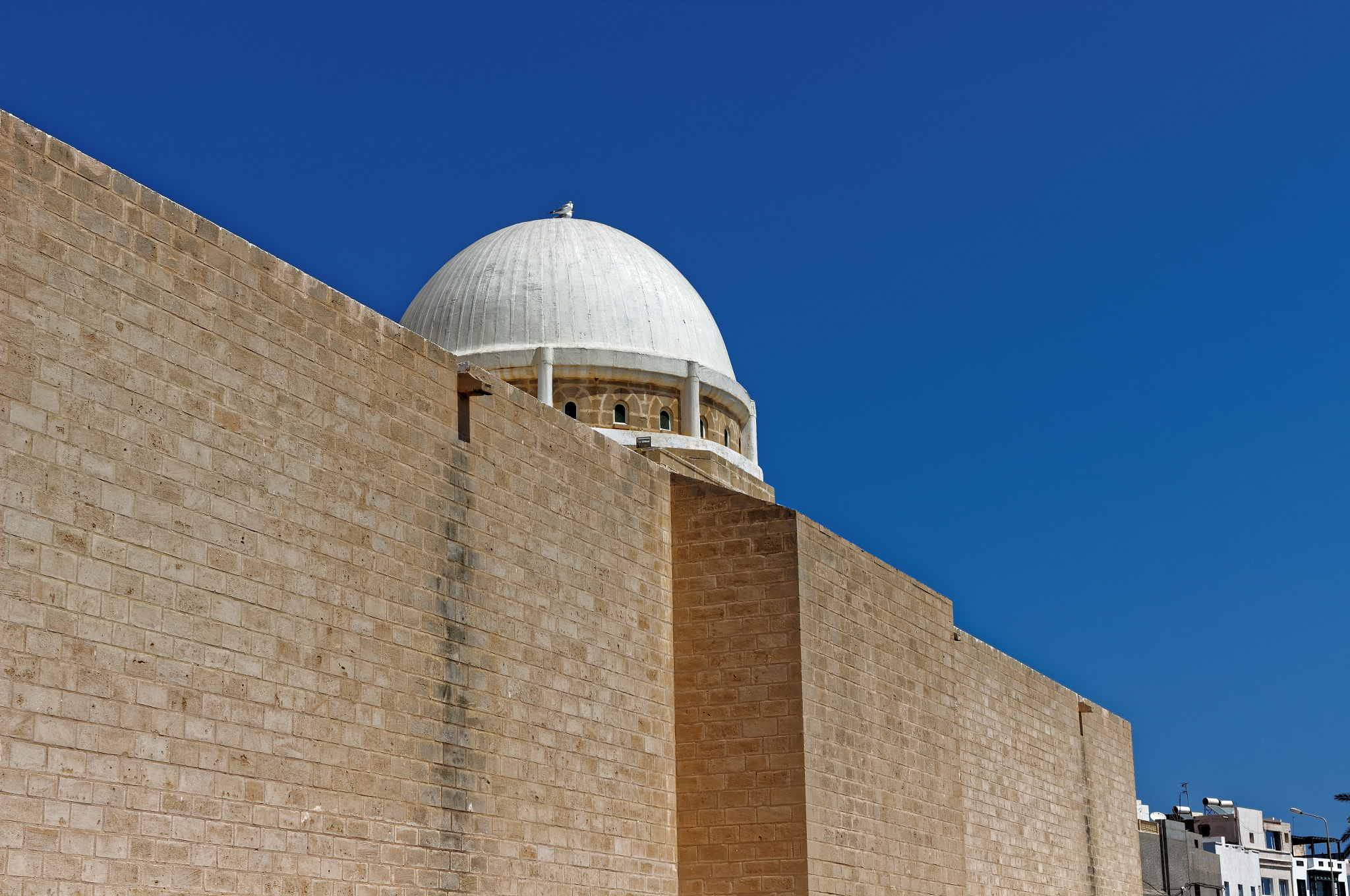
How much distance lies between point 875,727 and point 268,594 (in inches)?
284

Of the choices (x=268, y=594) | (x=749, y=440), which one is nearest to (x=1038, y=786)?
(x=749, y=440)

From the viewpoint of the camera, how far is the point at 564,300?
68.3 feet

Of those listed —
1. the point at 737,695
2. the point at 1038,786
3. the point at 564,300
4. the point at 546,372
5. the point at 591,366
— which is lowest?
the point at 1038,786

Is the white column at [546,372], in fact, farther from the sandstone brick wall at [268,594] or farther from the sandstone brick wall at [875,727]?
the sandstone brick wall at [268,594]

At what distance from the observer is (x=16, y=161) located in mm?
8406

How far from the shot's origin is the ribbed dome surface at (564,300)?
2072 cm

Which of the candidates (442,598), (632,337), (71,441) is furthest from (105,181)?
(632,337)

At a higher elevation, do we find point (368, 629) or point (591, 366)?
point (591, 366)

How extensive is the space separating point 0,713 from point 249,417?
2464mm

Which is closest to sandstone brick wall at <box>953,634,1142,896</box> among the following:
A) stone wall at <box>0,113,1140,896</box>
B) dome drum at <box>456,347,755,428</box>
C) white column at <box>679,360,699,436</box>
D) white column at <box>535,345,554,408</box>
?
stone wall at <box>0,113,1140,896</box>

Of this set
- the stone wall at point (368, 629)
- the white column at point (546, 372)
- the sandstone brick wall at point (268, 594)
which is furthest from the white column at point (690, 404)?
the sandstone brick wall at point (268, 594)

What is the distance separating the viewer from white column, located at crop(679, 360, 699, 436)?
67.9 ft

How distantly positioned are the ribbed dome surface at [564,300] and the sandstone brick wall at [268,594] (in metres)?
7.49

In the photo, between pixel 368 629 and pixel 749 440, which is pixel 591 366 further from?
pixel 368 629
